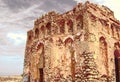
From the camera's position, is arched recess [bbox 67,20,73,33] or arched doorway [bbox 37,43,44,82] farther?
arched doorway [bbox 37,43,44,82]

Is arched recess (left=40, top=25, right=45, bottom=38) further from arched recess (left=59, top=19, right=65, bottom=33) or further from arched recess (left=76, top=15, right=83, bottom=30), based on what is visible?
arched recess (left=76, top=15, right=83, bottom=30)

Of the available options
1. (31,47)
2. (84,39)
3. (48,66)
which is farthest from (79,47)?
(31,47)

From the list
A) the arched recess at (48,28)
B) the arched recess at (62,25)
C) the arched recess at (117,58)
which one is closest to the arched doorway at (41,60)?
the arched recess at (48,28)

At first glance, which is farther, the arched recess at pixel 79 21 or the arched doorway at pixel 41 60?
the arched doorway at pixel 41 60

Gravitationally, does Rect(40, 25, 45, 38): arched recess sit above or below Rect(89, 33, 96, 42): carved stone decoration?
above

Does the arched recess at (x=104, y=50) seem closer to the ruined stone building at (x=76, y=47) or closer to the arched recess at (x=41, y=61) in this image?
the ruined stone building at (x=76, y=47)

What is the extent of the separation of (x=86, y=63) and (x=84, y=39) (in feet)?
5.03

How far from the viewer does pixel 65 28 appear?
1525 centimetres

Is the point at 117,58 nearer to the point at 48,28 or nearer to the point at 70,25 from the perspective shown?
the point at 70,25

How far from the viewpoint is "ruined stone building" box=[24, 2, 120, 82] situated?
13323mm

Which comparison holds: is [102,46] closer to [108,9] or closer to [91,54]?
[91,54]

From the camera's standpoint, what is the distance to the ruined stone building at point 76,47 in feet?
43.7

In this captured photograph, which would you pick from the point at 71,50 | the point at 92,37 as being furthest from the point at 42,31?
the point at 92,37

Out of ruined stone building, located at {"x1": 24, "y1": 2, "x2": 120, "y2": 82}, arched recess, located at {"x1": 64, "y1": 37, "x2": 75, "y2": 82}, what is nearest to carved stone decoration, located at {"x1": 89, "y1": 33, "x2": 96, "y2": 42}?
ruined stone building, located at {"x1": 24, "y1": 2, "x2": 120, "y2": 82}
